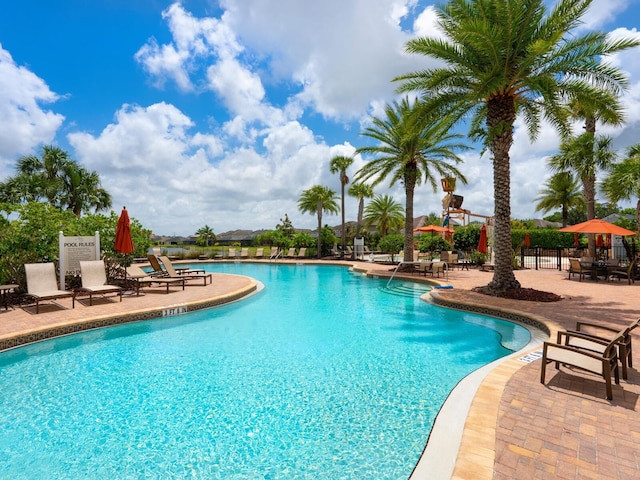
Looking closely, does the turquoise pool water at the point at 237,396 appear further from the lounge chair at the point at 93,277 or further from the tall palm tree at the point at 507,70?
the tall palm tree at the point at 507,70

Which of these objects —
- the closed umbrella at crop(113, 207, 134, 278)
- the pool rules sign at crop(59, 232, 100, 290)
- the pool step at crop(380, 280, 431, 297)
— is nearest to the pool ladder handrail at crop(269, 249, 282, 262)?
the pool step at crop(380, 280, 431, 297)

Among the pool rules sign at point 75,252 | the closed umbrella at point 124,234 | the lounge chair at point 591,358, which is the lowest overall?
the lounge chair at point 591,358

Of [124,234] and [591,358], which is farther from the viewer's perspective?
[124,234]

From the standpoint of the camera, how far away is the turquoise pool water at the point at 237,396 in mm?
3623

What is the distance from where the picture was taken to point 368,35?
12.2 m

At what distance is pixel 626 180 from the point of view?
15742mm

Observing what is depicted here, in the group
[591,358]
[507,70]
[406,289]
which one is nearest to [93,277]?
[406,289]

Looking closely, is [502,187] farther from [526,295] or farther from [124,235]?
[124,235]

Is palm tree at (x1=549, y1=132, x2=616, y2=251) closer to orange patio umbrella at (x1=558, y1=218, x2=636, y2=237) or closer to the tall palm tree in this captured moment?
orange patio umbrella at (x1=558, y1=218, x2=636, y2=237)

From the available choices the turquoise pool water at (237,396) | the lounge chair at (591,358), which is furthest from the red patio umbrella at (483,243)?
the lounge chair at (591,358)

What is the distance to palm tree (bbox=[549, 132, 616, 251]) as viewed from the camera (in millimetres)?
19047

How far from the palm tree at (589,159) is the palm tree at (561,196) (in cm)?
1937

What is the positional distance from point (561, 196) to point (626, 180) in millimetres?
28681

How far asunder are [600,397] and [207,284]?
13423 mm
